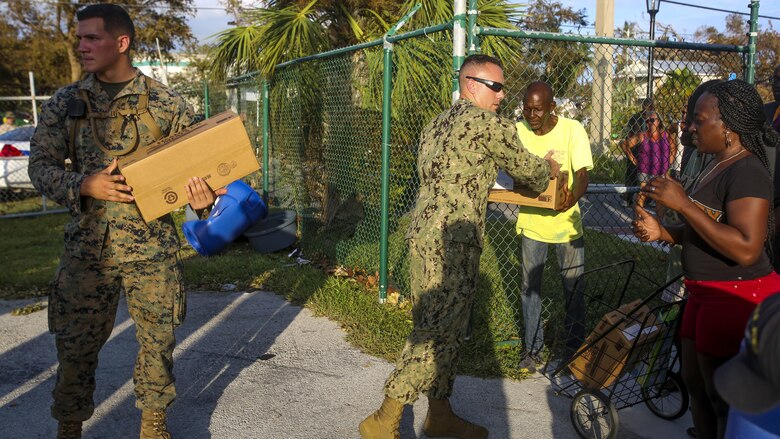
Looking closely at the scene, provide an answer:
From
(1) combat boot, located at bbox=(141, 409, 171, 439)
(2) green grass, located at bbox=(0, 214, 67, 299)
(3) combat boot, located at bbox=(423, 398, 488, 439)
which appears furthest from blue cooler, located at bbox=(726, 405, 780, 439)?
(2) green grass, located at bbox=(0, 214, 67, 299)

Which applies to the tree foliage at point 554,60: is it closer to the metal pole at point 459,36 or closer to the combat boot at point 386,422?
the metal pole at point 459,36

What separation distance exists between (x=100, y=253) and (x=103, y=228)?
0.13 m

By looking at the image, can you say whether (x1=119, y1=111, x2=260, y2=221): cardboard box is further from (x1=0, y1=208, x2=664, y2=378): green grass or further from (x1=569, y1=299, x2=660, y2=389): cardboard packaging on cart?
(x1=0, y1=208, x2=664, y2=378): green grass

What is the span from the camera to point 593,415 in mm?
3732

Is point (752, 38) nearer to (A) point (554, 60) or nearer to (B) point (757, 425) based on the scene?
(A) point (554, 60)

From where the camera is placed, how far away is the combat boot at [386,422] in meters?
3.56

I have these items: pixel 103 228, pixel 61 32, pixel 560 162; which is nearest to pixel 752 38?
pixel 560 162

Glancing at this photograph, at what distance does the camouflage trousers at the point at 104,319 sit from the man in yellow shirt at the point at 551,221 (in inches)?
92.7

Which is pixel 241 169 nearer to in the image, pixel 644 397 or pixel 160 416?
pixel 160 416

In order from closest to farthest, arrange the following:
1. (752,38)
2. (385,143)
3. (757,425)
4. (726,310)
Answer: (757,425) → (726,310) → (752,38) → (385,143)

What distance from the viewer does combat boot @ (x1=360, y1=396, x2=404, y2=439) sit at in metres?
3.56

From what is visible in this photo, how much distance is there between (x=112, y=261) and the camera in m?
3.42

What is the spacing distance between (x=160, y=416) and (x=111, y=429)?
0.56 meters

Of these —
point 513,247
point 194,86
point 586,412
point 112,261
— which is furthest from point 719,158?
point 194,86
